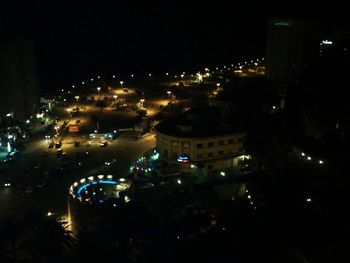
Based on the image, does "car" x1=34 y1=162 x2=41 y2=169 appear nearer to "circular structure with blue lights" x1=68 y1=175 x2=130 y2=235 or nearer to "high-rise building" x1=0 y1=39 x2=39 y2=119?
"circular structure with blue lights" x1=68 y1=175 x2=130 y2=235

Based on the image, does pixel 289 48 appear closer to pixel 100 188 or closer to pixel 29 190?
pixel 100 188

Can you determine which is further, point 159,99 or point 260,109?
point 159,99

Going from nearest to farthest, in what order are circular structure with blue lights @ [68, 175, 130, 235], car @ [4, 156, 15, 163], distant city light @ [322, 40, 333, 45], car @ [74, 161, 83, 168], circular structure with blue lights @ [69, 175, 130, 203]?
circular structure with blue lights @ [68, 175, 130, 235] < circular structure with blue lights @ [69, 175, 130, 203] < car @ [74, 161, 83, 168] < car @ [4, 156, 15, 163] < distant city light @ [322, 40, 333, 45]

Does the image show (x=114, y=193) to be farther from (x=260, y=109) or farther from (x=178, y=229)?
(x=260, y=109)

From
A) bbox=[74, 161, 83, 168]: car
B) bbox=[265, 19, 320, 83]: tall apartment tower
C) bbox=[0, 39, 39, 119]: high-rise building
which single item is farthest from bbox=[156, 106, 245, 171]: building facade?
bbox=[265, 19, 320, 83]: tall apartment tower

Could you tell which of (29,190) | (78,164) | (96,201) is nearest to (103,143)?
(78,164)

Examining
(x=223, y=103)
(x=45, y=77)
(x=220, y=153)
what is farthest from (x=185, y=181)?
(x=45, y=77)
